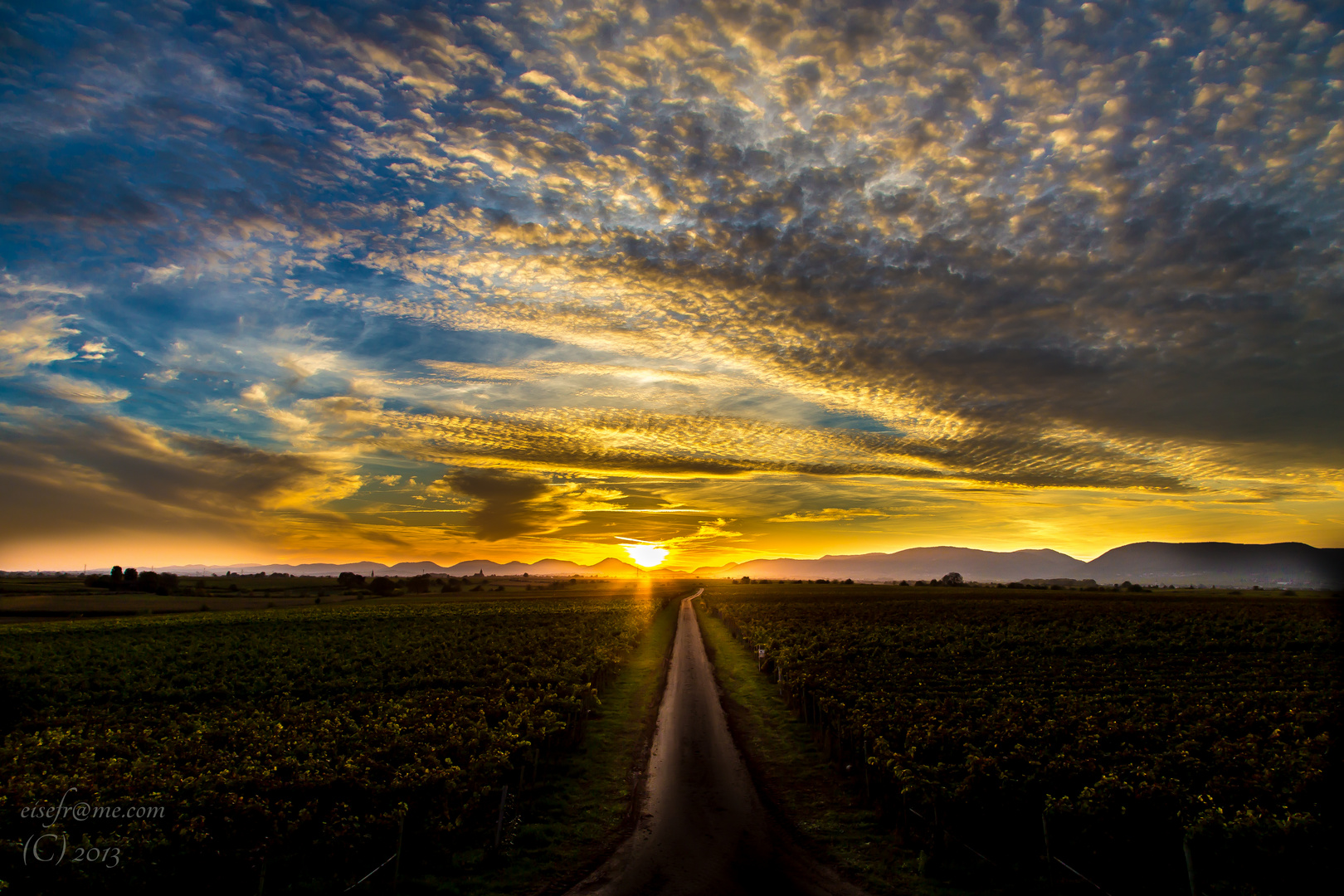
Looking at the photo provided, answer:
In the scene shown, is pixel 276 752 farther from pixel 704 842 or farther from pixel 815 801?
pixel 815 801

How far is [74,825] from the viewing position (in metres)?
12.4

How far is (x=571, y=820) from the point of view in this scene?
60.2ft

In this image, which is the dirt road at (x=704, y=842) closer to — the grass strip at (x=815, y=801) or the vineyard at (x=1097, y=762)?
the grass strip at (x=815, y=801)

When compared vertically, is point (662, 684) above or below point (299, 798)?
below

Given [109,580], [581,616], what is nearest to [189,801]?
[581,616]

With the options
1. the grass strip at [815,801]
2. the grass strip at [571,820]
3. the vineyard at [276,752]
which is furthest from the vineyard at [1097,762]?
the vineyard at [276,752]

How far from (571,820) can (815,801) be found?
8.19m

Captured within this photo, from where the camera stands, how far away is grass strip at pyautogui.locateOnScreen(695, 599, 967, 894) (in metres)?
14.9

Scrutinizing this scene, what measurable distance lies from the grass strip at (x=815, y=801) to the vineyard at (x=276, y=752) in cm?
813

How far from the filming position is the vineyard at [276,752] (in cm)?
1235

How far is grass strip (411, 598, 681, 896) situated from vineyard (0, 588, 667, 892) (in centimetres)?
91

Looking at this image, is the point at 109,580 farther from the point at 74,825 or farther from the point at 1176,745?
the point at 1176,745

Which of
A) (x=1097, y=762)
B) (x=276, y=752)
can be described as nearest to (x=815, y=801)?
(x=1097, y=762)

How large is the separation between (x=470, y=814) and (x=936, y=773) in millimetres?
13237
